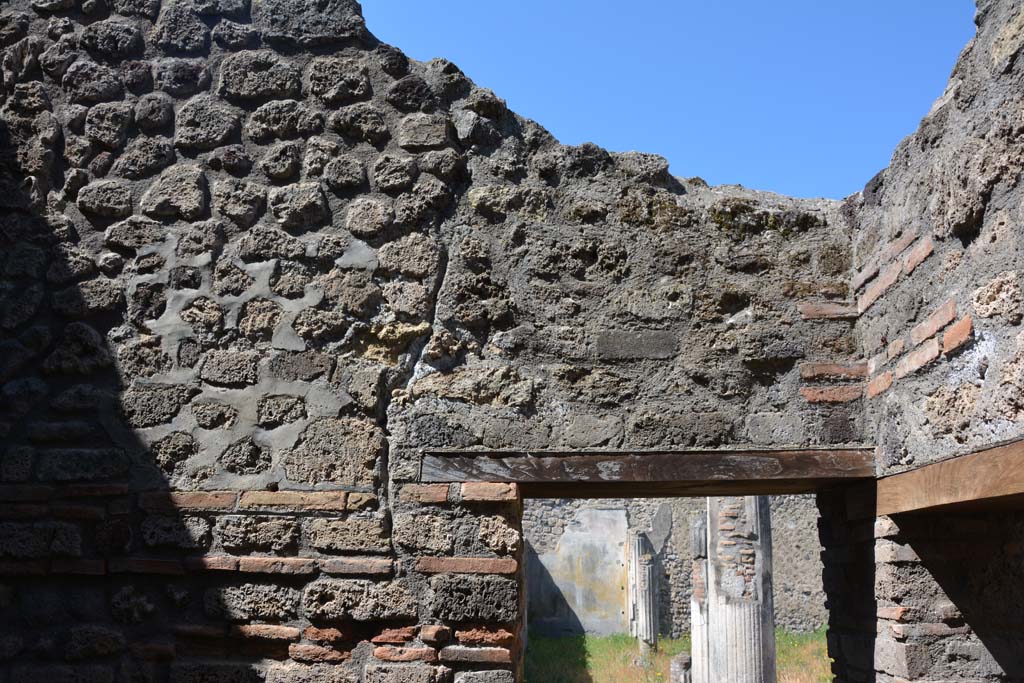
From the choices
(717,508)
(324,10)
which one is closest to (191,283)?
(324,10)

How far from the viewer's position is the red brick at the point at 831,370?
3.15 m

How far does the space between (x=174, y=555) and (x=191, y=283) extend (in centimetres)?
102

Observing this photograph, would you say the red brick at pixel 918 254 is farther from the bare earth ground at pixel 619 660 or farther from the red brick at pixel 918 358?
the bare earth ground at pixel 619 660

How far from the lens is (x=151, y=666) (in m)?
3.01

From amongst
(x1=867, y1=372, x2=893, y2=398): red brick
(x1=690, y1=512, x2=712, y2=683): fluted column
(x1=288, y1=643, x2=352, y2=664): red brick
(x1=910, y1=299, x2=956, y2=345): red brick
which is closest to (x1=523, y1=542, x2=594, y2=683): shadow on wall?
(x1=690, y1=512, x2=712, y2=683): fluted column

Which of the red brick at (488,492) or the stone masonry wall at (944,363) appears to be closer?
the stone masonry wall at (944,363)

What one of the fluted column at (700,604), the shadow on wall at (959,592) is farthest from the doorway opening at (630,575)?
the shadow on wall at (959,592)

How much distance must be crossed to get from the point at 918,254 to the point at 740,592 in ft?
23.7

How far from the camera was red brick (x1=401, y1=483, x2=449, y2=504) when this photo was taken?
9.95 ft

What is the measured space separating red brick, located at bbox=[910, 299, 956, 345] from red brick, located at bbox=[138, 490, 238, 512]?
7.81 ft

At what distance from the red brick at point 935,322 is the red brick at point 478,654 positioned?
5.52 feet

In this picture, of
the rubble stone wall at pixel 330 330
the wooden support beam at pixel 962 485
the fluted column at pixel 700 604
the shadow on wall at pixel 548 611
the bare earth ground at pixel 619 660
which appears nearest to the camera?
the wooden support beam at pixel 962 485

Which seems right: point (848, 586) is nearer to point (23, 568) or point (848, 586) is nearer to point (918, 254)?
point (918, 254)

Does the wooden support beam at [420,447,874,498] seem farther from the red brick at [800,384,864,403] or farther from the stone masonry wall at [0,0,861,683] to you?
the red brick at [800,384,864,403]
